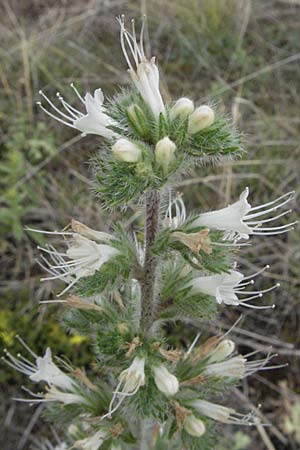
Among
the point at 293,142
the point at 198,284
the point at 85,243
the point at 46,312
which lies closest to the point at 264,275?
the point at 293,142

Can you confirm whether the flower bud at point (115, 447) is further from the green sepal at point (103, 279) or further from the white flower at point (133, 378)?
the green sepal at point (103, 279)

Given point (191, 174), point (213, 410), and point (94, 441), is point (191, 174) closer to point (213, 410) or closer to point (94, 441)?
point (213, 410)

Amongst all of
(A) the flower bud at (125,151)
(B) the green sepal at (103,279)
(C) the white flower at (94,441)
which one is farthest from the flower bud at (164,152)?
(C) the white flower at (94,441)

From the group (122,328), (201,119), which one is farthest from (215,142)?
(122,328)

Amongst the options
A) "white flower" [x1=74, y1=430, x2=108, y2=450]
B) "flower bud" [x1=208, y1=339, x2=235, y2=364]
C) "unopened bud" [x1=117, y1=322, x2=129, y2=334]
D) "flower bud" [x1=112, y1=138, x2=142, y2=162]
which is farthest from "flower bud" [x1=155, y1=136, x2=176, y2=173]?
"white flower" [x1=74, y1=430, x2=108, y2=450]

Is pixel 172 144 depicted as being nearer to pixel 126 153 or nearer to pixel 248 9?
pixel 126 153
